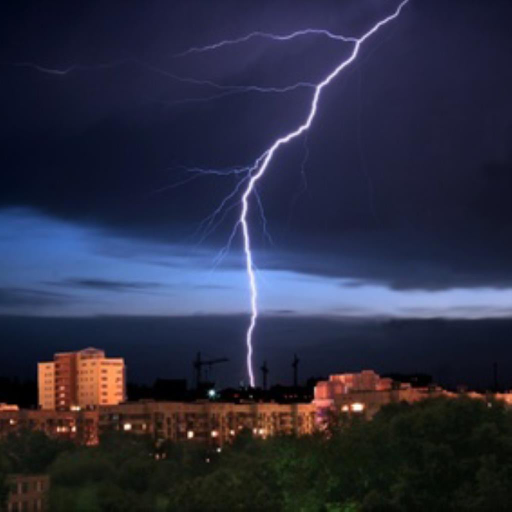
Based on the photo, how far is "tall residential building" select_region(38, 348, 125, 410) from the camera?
7131cm

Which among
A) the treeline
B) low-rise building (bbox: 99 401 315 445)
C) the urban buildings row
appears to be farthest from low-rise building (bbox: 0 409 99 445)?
the treeline

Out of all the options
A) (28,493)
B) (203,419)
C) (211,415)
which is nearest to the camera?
(28,493)

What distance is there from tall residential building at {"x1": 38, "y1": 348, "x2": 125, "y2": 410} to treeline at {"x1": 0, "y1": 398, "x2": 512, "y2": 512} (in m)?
39.3

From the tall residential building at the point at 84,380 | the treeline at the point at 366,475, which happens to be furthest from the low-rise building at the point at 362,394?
the tall residential building at the point at 84,380

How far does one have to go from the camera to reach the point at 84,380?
236ft

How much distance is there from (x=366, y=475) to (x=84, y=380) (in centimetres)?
4750

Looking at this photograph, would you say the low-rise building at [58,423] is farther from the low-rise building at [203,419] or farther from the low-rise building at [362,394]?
the low-rise building at [362,394]

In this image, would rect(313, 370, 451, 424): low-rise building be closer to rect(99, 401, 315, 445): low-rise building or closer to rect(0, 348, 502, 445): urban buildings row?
rect(0, 348, 502, 445): urban buildings row

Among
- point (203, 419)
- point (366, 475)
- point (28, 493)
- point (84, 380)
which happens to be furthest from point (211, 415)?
point (366, 475)

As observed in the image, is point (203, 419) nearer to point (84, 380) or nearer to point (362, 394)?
point (362, 394)

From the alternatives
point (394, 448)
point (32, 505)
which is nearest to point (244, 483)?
point (394, 448)

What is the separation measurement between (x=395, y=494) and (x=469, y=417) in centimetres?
291

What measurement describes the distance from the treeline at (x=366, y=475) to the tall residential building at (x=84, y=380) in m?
39.3

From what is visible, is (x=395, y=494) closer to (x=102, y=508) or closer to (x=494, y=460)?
(x=494, y=460)
